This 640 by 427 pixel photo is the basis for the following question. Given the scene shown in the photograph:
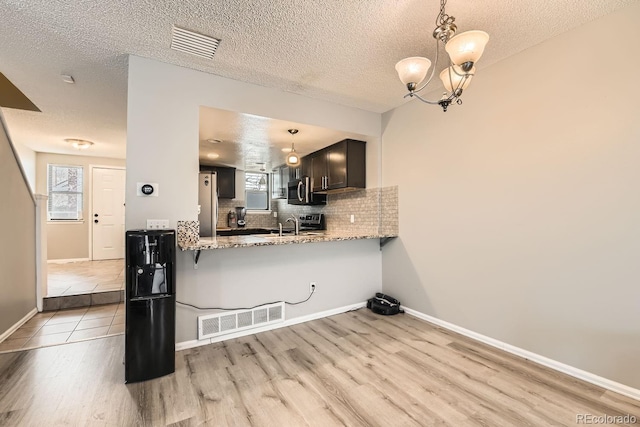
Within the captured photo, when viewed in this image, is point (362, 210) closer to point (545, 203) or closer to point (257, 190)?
point (545, 203)

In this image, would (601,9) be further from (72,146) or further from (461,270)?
(72,146)

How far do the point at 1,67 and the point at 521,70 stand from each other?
4682 millimetres

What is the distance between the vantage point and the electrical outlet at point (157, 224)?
242 centimetres

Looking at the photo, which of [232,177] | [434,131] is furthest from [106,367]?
[232,177]

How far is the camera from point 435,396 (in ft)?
6.33

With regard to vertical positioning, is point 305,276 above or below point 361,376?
above

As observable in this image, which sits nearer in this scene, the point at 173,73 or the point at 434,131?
the point at 173,73

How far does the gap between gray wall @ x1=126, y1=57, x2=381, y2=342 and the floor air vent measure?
87 millimetres

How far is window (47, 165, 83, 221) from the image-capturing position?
6.06 meters

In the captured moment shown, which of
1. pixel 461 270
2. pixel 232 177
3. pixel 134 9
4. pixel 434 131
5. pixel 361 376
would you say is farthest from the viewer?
pixel 232 177

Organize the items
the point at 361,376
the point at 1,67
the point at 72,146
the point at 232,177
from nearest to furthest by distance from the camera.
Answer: the point at 361,376 < the point at 1,67 < the point at 72,146 < the point at 232,177

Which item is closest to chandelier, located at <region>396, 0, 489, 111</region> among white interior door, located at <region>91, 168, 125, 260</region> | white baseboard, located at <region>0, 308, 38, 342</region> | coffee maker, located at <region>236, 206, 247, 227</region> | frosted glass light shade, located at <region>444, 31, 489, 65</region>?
frosted glass light shade, located at <region>444, 31, 489, 65</region>

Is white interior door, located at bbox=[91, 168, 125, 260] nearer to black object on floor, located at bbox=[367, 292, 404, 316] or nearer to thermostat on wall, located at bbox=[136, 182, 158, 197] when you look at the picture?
thermostat on wall, located at bbox=[136, 182, 158, 197]

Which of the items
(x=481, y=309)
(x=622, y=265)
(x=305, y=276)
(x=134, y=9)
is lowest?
(x=481, y=309)
